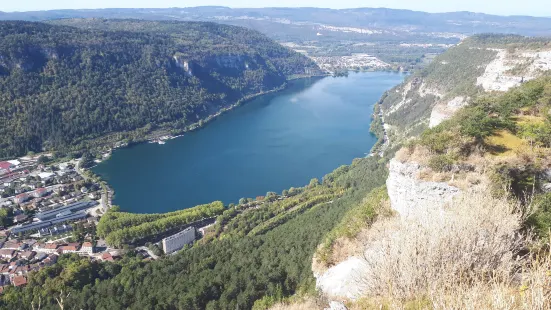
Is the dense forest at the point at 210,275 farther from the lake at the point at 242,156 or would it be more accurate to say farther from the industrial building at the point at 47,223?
the lake at the point at 242,156

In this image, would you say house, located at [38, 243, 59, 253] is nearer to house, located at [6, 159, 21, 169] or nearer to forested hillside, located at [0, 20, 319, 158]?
house, located at [6, 159, 21, 169]

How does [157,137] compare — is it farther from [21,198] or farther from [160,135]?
[21,198]

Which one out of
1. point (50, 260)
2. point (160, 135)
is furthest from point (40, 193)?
point (160, 135)

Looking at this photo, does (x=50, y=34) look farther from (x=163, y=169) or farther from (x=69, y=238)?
(x=69, y=238)

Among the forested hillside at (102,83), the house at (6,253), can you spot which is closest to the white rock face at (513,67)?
the house at (6,253)

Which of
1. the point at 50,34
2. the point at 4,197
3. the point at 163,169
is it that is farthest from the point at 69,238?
the point at 50,34

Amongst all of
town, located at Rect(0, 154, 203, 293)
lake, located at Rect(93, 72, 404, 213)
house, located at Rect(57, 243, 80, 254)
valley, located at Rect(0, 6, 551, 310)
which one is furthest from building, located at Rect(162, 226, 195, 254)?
lake, located at Rect(93, 72, 404, 213)
